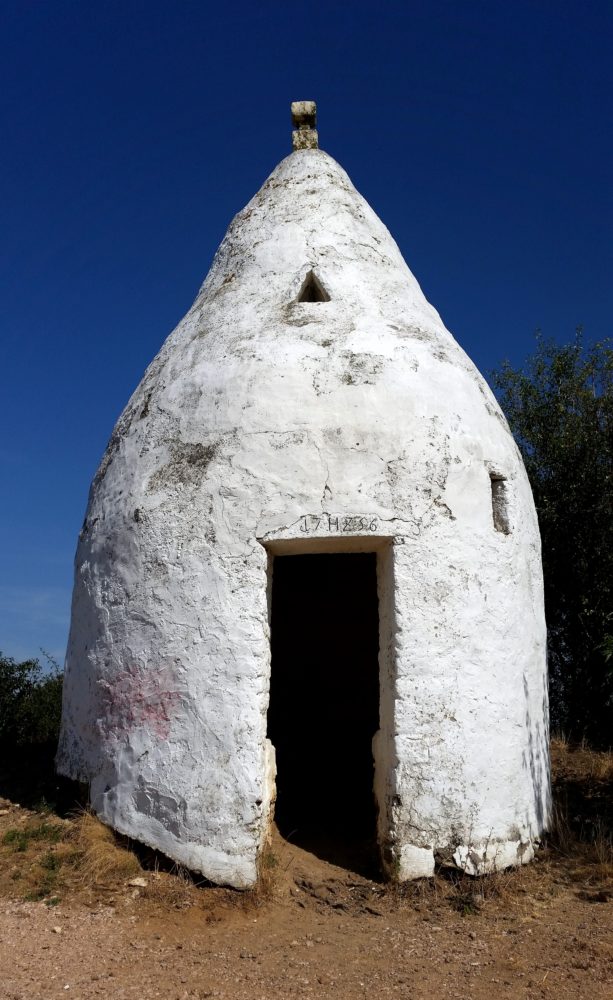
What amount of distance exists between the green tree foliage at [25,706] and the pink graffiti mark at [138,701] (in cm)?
481

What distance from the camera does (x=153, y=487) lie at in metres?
5.85

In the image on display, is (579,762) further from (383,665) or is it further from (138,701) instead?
(138,701)

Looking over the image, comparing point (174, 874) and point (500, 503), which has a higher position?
point (500, 503)

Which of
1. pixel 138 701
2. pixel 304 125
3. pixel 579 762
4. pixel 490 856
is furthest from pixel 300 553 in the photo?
pixel 579 762

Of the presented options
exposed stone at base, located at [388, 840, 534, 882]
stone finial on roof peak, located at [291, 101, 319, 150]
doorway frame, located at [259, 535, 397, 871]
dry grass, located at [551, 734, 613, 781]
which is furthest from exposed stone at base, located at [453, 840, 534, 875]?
stone finial on roof peak, located at [291, 101, 319, 150]

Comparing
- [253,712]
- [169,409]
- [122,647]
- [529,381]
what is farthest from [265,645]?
[529,381]

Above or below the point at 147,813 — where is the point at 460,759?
above

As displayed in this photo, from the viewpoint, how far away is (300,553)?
5.92m

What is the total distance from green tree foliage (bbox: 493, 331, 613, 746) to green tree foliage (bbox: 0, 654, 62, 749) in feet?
23.7

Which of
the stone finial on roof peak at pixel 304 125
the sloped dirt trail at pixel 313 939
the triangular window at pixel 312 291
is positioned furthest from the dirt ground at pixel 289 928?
the stone finial on roof peak at pixel 304 125

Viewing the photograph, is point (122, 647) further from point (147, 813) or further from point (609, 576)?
point (609, 576)

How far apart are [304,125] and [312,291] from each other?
2.63 m

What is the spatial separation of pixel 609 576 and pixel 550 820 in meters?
5.62

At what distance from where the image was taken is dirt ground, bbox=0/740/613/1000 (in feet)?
13.3
